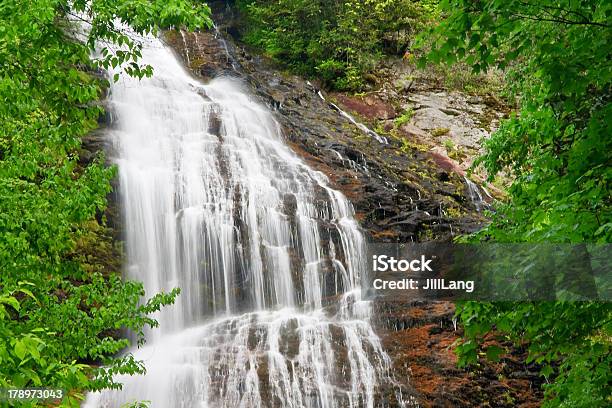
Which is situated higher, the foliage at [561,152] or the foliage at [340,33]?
the foliage at [340,33]

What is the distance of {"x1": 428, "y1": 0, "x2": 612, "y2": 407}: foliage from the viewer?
11.8 feet

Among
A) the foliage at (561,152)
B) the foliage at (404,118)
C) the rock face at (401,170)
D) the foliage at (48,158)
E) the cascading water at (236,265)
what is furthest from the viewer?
the foliage at (404,118)

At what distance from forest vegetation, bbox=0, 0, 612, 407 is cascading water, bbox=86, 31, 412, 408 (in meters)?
4.94

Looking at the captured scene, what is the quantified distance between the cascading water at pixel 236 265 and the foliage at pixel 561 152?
253 inches

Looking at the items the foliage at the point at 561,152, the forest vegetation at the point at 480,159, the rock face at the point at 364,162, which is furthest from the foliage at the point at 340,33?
the foliage at the point at 561,152

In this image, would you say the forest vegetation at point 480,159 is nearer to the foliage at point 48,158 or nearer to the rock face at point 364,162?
the foliage at point 48,158

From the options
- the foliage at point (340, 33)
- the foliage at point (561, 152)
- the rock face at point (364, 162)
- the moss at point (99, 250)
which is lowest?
the foliage at point (561, 152)

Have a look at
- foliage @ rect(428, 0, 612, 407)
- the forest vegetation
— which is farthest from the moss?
Answer: foliage @ rect(428, 0, 612, 407)

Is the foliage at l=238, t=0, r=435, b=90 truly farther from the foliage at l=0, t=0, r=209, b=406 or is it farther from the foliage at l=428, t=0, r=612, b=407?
the foliage at l=428, t=0, r=612, b=407

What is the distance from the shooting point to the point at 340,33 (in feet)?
83.2

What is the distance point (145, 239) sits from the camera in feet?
44.6

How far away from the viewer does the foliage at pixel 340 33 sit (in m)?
24.9

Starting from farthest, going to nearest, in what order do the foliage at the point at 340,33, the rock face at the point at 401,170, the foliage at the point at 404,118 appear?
1. the foliage at the point at 340,33
2. the foliage at the point at 404,118
3. the rock face at the point at 401,170

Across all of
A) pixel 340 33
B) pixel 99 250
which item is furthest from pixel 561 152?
pixel 340 33
